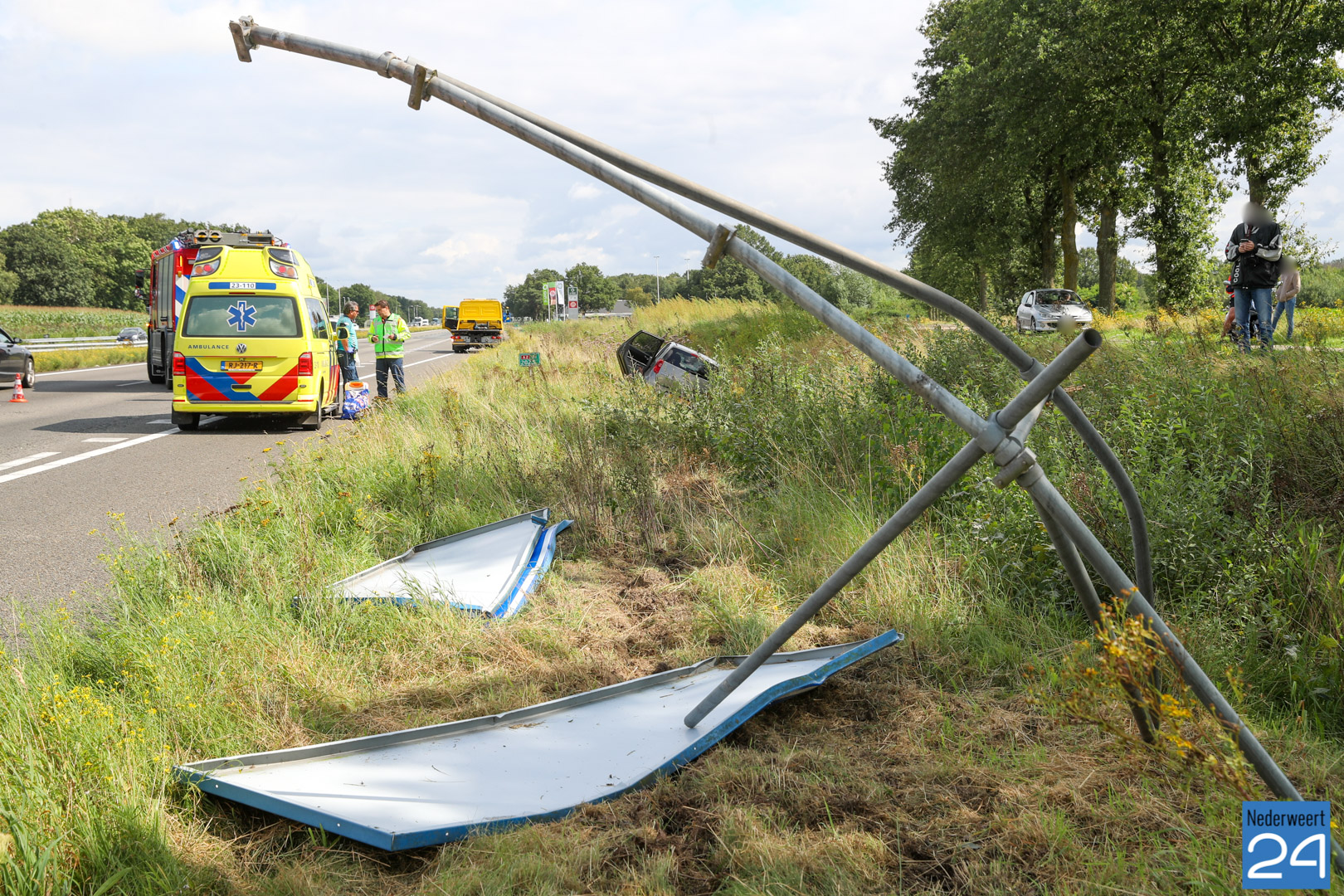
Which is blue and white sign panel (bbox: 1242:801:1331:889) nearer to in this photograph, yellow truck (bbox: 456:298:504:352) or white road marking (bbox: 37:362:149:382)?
white road marking (bbox: 37:362:149:382)

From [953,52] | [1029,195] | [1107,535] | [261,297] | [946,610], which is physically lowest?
[946,610]

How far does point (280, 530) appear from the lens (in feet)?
16.9

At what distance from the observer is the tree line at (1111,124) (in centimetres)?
2011

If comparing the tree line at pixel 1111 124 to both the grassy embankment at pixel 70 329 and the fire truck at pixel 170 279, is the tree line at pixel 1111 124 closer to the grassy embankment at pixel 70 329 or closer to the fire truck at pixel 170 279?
the fire truck at pixel 170 279

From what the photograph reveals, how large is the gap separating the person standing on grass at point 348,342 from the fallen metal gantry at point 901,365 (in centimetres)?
1360

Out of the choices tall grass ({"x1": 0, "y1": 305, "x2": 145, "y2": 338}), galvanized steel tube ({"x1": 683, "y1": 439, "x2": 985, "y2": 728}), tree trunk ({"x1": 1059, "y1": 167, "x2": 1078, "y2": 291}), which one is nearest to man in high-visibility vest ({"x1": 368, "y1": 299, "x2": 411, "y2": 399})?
galvanized steel tube ({"x1": 683, "y1": 439, "x2": 985, "y2": 728})

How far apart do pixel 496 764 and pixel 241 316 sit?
1158 cm

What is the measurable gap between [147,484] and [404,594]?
5587mm

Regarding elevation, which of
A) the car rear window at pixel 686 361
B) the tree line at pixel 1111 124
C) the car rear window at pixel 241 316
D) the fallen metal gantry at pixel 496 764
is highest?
the tree line at pixel 1111 124

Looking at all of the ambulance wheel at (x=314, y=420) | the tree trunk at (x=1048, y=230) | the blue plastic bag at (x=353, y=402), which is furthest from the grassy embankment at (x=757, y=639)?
the tree trunk at (x=1048, y=230)

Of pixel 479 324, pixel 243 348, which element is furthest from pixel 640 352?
pixel 479 324

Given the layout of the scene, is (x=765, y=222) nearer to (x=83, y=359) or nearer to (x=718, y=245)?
(x=718, y=245)

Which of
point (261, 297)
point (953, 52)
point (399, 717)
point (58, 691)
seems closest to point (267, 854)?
point (399, 717)

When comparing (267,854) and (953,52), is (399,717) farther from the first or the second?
(953,52)
